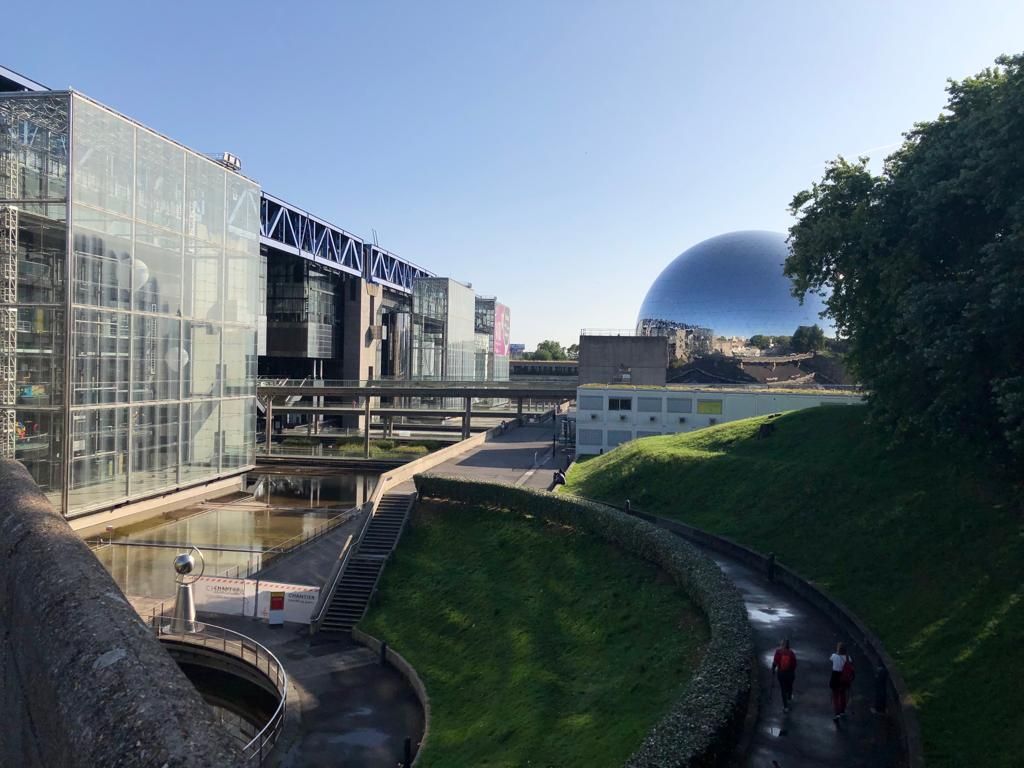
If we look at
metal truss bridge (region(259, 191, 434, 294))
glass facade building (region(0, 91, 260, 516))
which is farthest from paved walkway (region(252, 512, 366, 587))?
metal truss bridge (region(259, 191, 434, 294))

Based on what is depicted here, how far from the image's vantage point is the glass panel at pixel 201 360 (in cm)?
3600

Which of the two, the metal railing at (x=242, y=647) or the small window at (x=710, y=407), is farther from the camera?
the small window at (x=710, y=407)

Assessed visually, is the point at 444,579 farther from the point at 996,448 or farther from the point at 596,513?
the point at 996,448

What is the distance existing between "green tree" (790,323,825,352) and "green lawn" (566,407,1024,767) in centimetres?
6351

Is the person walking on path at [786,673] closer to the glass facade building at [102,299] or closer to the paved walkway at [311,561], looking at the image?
the paved walkway at [311,561]

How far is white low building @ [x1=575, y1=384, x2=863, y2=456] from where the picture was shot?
40250 mm

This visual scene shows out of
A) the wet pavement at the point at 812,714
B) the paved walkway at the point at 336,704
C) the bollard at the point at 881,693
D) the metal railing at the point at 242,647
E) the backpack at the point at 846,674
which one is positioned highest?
the backpack at the point at 846,674

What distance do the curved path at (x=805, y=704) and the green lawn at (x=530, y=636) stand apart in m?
1.67

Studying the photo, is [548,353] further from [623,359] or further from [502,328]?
[623,359]

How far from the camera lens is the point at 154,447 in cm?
3375

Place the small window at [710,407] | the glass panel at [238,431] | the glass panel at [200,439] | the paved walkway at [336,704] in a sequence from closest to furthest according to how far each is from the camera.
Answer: the paved walkway at [336,704] < the glass panel at [200,439] < the glass panel at [238,431] < the small window at [710,407]

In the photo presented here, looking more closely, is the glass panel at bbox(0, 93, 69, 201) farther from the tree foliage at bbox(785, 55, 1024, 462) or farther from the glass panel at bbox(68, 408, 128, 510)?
the tree foliage at bbox(785, 55, 1024, 462)

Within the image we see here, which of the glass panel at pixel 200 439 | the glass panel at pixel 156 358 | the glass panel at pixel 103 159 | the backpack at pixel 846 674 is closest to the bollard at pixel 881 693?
the backpack at pixel 846 674

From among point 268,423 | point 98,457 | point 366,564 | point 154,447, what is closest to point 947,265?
point 366,564
